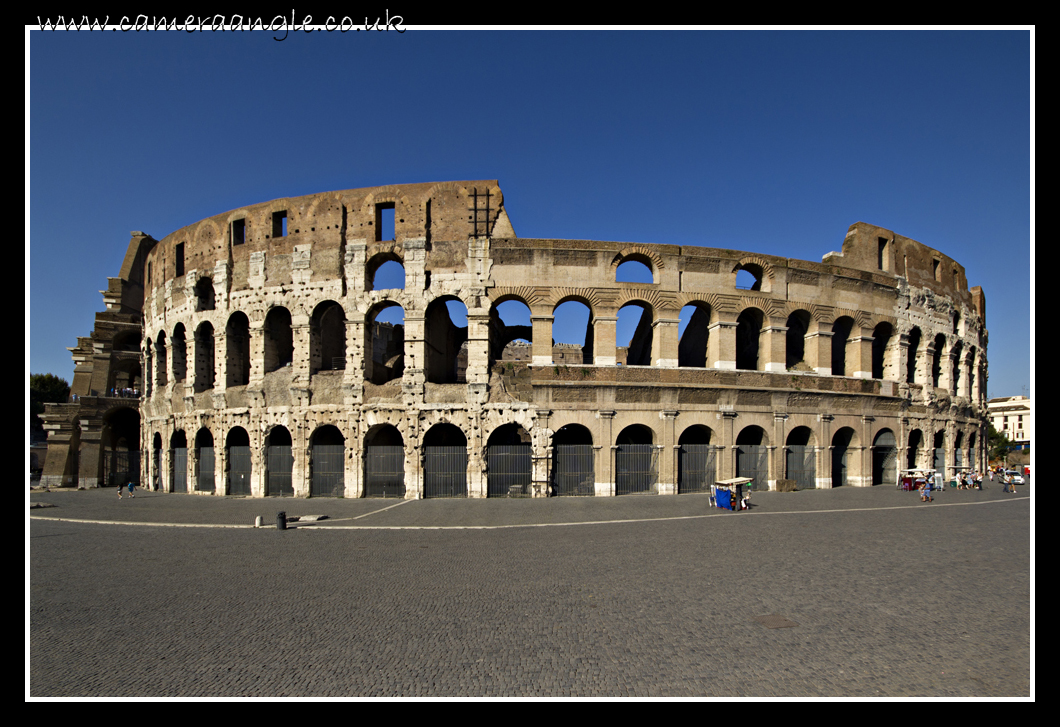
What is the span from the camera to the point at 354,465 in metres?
19.1

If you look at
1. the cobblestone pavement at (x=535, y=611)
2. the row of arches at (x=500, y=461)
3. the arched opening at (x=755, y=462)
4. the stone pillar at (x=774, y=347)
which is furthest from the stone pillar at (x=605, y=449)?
the stone pillar at (x=774, y=347)

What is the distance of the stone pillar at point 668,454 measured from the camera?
19.3 meters

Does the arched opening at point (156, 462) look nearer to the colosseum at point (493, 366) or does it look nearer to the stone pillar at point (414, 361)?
the colosseum at point (493, 366)

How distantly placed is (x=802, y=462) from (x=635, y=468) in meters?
7.56

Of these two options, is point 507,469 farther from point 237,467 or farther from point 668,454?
point 237,467

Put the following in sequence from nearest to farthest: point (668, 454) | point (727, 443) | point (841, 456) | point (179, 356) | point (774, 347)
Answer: point (668, 454), point (727, 443), point (774, 347), point (841, 456), point (179, 356)

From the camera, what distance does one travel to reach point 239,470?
20.7m

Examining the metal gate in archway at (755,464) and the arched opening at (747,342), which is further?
the arched opening at (747,342)

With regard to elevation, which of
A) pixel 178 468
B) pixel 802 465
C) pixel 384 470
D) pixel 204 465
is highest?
pixel 384 470

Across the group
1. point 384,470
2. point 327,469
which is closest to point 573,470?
point 384,470

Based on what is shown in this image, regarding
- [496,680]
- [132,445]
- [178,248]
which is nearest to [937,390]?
[496,680]

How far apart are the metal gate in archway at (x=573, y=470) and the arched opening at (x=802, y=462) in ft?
27.2

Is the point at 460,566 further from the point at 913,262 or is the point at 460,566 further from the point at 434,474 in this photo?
the point at 913,262

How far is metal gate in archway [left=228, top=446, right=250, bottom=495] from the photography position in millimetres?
20562
